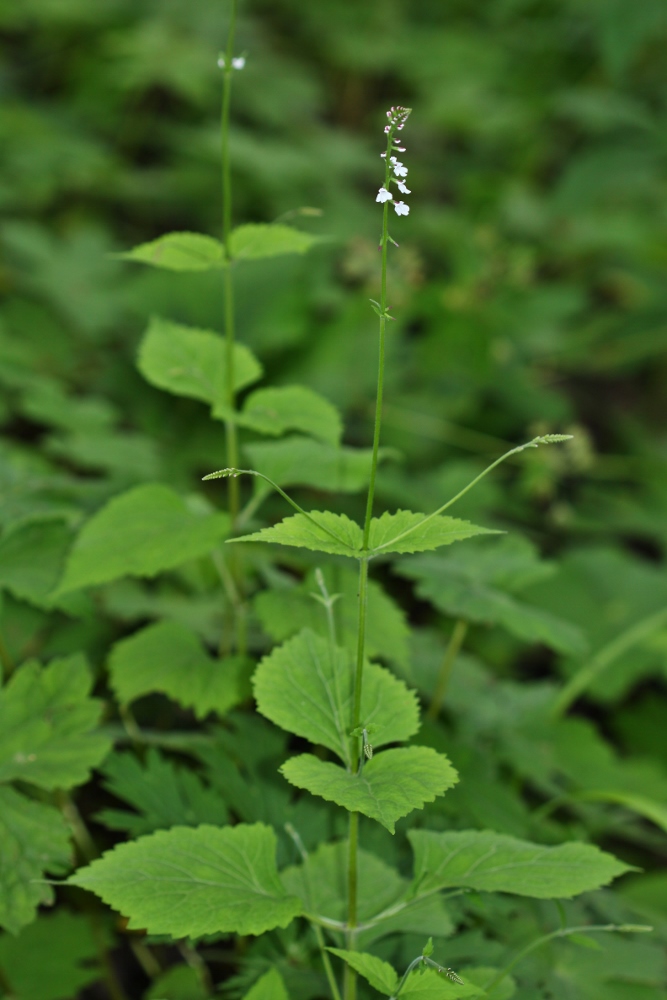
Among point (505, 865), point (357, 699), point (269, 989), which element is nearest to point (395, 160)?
point (357, 699)

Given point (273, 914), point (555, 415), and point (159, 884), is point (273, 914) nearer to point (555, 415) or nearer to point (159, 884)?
point (159, 884)

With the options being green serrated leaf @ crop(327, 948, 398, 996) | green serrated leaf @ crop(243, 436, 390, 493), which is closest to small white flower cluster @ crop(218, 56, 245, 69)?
green serrated leaf @ crop(243, 436, 390, 493)

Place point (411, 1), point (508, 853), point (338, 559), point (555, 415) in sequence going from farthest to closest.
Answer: point (411, 1) → point (555, 415) → point (338, 559) → point (508, 853)

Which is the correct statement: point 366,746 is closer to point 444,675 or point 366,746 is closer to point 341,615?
point 341,615

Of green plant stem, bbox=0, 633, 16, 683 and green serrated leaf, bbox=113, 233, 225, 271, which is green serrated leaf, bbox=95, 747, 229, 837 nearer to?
green plant stem, bbox=0, 633, 16, 683

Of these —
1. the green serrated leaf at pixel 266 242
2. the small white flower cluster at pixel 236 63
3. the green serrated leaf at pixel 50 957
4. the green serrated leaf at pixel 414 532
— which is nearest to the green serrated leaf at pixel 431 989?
the green serrated leaf at pixel 414 532

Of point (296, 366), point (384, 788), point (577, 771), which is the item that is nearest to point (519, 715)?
point (577, 771)

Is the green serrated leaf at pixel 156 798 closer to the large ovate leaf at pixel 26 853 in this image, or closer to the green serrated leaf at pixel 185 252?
the large ovate leaf at pixel 26 853
